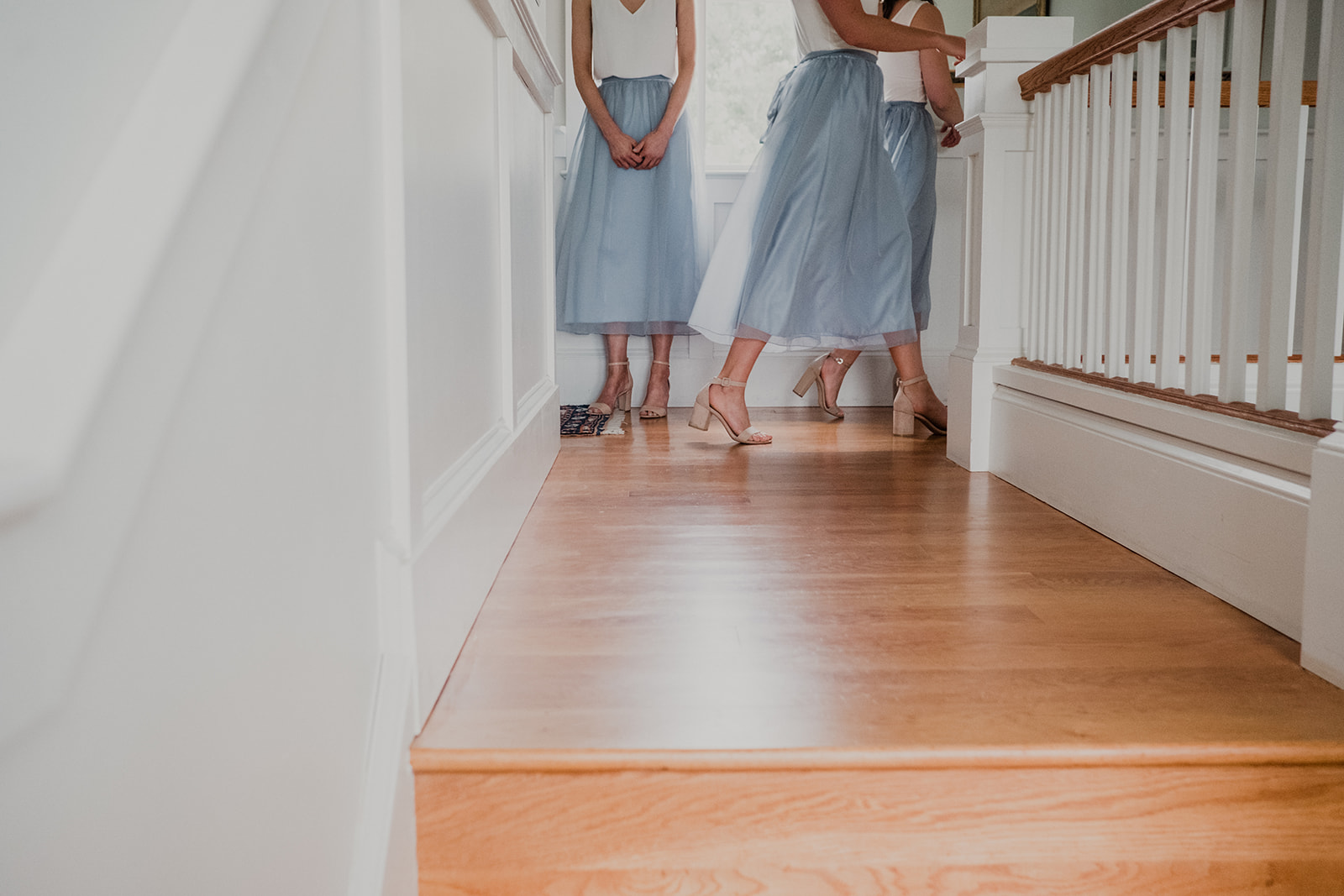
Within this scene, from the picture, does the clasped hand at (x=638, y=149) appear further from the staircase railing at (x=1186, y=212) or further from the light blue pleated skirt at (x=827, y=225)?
the staircase railing at (x=1186, y=212)

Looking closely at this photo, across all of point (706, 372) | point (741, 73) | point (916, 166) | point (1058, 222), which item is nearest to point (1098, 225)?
point (1058, 222)

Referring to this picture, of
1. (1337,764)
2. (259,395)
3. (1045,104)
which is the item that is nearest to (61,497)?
(259,395)

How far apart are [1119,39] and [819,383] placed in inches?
66.8

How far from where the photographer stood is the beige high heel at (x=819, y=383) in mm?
3188

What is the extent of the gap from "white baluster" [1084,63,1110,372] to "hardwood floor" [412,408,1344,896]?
0.68 meters

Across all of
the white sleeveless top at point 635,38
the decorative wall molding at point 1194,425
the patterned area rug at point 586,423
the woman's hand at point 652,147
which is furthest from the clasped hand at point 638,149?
the decorative wall molding at point 1194,425

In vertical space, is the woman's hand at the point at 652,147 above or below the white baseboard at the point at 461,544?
above

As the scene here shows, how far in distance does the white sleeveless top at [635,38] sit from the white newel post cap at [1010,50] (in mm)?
1165

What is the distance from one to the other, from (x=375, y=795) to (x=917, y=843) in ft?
1.47

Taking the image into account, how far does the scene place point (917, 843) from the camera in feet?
2.79

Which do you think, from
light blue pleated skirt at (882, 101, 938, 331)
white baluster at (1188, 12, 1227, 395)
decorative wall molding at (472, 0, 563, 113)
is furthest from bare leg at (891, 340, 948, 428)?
white baluster at (1188, 12, 1227, 395)

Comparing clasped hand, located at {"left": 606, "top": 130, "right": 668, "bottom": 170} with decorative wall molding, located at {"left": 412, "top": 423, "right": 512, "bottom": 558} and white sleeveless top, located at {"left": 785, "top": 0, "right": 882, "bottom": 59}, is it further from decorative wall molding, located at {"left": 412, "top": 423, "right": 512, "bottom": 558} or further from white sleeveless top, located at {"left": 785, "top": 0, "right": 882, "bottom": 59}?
decorative wall molding, located at {"left": 412, "top": 423, "right": 512, "bottom": 558}

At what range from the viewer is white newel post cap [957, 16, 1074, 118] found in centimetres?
208

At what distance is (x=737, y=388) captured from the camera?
2553 mm
